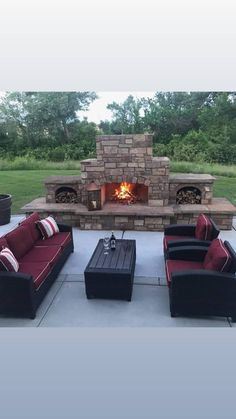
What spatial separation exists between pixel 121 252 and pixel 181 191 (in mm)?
3272

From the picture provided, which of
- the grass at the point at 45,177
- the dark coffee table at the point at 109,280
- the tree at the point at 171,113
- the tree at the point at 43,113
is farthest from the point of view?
the tree at the point at 43,113

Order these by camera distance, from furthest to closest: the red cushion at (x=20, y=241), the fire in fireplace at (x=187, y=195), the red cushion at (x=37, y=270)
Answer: the fire in fireplace at (x=187, y=195) → the red cushion at (x=20, y=241) → the red cushion at (x=37, y=270)

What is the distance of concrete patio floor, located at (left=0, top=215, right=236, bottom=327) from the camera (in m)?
3.60

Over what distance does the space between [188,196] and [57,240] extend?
3.60 m

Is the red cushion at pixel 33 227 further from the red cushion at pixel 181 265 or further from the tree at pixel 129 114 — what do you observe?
the tree at pixel 129 114

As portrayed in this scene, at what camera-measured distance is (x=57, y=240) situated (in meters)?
5.12

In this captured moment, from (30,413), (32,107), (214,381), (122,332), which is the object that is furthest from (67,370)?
(32,107)

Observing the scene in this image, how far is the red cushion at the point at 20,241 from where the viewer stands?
4.38 meters

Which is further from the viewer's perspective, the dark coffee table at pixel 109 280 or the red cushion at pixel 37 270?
the dark coffee table at pixel 109 280

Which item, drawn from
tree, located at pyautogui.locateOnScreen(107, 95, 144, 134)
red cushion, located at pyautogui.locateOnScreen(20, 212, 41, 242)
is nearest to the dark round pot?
red cushion, located at pyautogui.locateOnScreen(20, 212, 41, 242)

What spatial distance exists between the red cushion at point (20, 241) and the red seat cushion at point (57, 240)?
218 mm

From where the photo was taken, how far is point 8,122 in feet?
52.2

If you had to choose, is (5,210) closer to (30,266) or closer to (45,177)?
(30,266)

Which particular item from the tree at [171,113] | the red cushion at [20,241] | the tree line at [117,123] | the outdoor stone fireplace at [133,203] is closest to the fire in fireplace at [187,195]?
the outdoor stone fireplace at [133,203]
